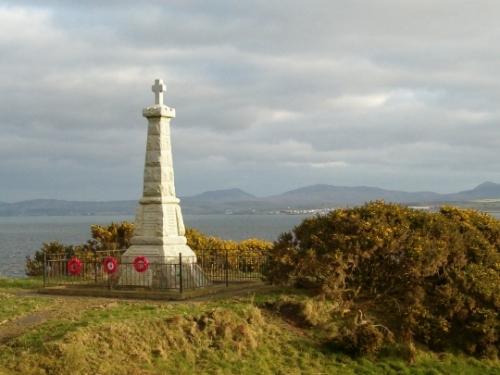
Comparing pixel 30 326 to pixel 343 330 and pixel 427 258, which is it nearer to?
pixel 343 330

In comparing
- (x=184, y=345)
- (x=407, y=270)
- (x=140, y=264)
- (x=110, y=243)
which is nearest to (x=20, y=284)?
(x=140, y=264)

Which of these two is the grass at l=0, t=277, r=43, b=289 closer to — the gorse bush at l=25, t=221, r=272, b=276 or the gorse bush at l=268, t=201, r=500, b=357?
the gorse bush at l=25, t=221, r=272, b=276

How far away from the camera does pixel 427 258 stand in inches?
731

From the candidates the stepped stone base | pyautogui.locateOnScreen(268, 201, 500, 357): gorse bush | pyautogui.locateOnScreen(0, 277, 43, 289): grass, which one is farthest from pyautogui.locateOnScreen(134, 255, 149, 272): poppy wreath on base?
pyautogui.locateOnScreen(0, 277, 43, 289): grass

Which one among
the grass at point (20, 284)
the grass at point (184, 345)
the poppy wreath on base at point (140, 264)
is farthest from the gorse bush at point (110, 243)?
the grass at point (184, 345)

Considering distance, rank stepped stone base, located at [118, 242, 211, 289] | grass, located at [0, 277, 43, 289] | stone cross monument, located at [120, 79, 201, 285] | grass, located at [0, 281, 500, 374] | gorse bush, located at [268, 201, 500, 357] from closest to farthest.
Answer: grass, located at [0, 281, 500, 374]
gorse bush, located at [268, 201, 500, 357]
stepped stone base, located at [118, 242, 211, 289]
stone cross monument, located at [120, 79, 201, 285]
grass, located at [0, 277, 43, 289]

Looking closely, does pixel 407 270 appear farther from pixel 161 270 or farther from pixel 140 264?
pixel 140 264

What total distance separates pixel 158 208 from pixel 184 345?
25.5 ft

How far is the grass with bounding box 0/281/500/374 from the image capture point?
45.0 feet

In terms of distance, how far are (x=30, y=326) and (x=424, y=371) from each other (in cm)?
919

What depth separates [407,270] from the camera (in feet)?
61.3

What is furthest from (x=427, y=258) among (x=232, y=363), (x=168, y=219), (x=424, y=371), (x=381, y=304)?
(x=168, y=219)

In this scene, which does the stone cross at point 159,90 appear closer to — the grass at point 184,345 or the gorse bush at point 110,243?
the grass at point 184,345

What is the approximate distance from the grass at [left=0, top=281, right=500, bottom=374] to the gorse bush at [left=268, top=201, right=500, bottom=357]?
2.86 feet
